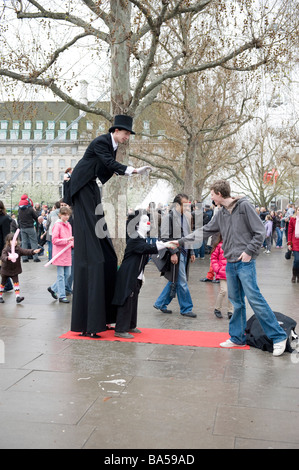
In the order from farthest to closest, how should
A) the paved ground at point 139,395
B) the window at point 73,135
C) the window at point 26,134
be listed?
the window at point 73,135, the window at point 26,134, the paved ground at point 139,395

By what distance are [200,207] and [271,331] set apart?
15.4m

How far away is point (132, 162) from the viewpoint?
30.8 m

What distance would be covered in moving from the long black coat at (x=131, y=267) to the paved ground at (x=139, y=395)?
24.0 inches

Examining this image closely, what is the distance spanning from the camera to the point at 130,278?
260 inches

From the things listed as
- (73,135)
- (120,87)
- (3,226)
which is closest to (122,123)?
(3,226)

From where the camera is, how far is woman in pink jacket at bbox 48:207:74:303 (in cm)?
937

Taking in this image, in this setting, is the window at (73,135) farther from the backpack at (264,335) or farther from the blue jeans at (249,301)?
the blue jeans at (249,301)

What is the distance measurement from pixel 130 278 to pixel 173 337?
2.88 ft

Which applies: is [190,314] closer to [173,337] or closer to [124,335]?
[173,337]

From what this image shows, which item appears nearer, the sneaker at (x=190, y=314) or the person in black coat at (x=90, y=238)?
the person in black coat at (x=90, y=238)

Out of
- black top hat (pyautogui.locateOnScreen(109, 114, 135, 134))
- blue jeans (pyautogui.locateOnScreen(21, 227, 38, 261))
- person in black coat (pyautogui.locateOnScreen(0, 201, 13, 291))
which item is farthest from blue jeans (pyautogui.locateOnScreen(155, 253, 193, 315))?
blue jeans (pyautogui.locateOnScreen(21, 227, 38, 261))

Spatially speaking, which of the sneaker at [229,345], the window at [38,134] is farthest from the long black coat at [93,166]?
the window at [38,134]

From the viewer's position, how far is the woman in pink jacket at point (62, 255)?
9.37 meters

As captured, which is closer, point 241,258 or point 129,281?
point 241,258
